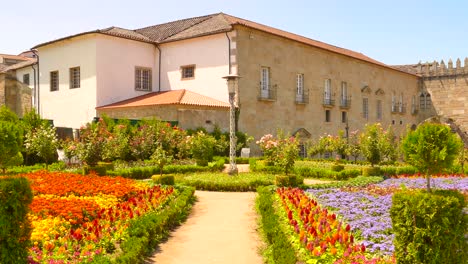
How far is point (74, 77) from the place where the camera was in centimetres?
2767

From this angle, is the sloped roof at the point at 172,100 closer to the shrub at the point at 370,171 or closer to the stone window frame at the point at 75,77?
the stone window frame at the point at 75,77

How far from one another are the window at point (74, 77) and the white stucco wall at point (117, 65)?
2.42 meters

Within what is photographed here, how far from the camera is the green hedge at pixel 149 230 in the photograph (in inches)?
236

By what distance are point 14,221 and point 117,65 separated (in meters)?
22.1

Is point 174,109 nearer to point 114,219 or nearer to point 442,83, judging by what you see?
point 114,219

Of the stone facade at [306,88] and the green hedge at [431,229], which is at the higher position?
the stone facade at [306,88]

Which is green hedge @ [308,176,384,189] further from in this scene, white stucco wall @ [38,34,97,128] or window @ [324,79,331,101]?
window @ [324,79,331,101]

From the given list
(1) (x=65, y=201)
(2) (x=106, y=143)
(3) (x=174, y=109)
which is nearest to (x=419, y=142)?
(1) (x=65, y=201)

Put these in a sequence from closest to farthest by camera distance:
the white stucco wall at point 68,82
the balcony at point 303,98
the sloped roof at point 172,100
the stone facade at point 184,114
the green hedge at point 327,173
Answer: the green hedge at point 327,173 < the stone facade at point 184,114 < the sloped roof at point 172,100 < the white stucco wall at point 68,82 < the balcony at point 303,98

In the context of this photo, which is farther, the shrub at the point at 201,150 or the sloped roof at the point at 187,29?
the sloped roof at the point at 187,29

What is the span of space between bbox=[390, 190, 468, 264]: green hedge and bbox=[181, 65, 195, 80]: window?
73.0ft

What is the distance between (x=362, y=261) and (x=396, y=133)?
37226mm

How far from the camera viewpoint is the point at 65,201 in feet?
29.6

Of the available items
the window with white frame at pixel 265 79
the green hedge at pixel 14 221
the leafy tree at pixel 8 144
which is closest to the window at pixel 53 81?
the window with white frame at pixel 265 79
